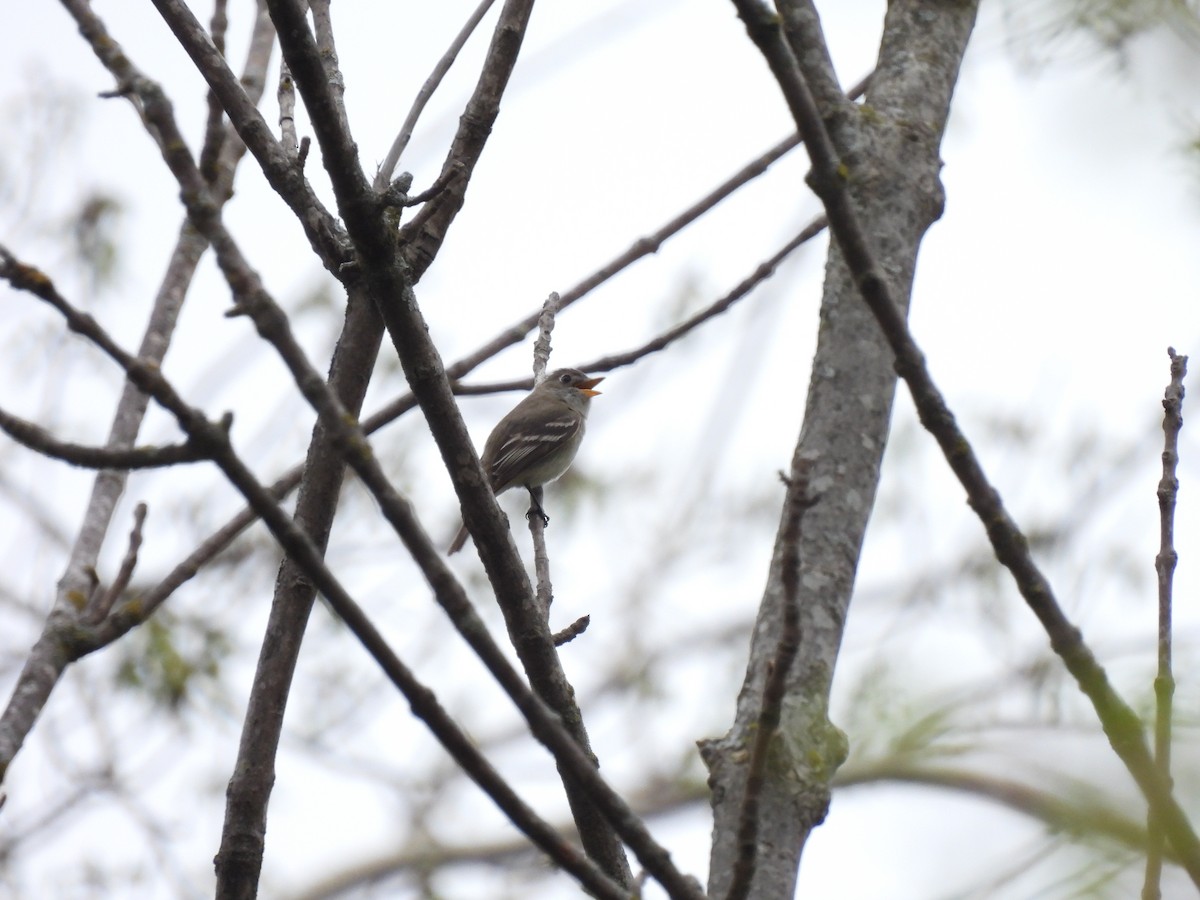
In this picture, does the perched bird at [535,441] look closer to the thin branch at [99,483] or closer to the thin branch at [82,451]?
the thin branch at [99,483]

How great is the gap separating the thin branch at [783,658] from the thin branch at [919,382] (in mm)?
205

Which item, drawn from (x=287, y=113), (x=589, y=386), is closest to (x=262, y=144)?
(x=287, y=113)

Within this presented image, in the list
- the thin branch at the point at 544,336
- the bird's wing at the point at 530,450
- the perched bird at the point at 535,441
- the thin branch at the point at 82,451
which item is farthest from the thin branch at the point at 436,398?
the bird's wing at the point at 530,450

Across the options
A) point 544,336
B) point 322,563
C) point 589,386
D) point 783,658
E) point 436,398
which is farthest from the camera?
point 589,386

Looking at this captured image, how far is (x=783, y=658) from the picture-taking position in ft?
6.23

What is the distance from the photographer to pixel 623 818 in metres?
1.95

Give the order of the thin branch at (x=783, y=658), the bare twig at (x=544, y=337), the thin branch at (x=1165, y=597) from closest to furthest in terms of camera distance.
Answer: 1. the thin branch at (x=1165, y=597)
2. the thin branch at (x=783, y=658)
3. the bare twig at (x=544, y=337)

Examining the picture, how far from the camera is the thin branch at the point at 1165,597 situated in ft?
5.44

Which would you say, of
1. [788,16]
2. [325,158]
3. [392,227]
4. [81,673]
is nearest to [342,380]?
[392,227]

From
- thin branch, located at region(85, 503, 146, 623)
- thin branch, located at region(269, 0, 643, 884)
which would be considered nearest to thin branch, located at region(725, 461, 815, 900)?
thin branch, located at region(269, 0, 643, 884)

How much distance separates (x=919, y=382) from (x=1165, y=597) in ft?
2.03

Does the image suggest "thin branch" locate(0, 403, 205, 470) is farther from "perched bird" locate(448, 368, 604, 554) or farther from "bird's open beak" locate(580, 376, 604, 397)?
"bird's open beak" locate(580, 376, 604, 397)

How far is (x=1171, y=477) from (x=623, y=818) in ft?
3.78

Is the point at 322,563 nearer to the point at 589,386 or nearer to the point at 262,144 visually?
the point at 262,144
